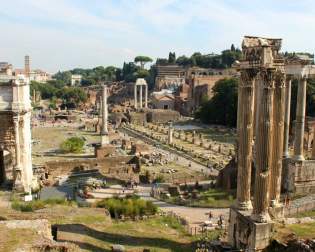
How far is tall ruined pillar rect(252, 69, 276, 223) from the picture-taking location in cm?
1399

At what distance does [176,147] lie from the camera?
4875 centimetres

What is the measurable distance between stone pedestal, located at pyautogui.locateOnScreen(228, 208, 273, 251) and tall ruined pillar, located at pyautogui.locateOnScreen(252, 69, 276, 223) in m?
0.26

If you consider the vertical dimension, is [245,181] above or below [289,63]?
below

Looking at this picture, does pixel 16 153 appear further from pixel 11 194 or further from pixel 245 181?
pixel 245 181

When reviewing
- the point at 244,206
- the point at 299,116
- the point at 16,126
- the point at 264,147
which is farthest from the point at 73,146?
the point at 264,147

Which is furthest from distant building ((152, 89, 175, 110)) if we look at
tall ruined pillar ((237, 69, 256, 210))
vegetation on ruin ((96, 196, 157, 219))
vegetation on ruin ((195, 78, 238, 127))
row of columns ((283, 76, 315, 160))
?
tall ruined pillar ((237, 69, 256, 210))

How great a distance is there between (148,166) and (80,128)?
3399cm

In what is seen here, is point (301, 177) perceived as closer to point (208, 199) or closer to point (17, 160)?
point (208, 199)

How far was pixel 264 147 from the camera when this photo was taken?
1412 centimetres

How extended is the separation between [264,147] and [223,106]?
55.8 m

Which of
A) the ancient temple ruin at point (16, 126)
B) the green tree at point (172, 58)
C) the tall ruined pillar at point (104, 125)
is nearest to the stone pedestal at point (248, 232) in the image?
the ancient temple ruin at point (16, 126)

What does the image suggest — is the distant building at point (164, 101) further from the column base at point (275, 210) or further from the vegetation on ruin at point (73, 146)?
the column base at point (275, 210)

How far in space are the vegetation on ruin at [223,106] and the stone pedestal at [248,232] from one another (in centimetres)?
5178

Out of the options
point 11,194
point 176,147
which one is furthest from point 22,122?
point 176,147
